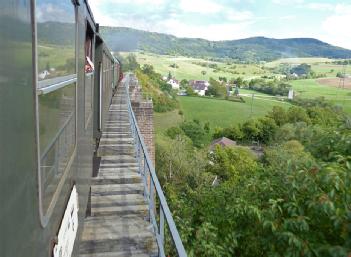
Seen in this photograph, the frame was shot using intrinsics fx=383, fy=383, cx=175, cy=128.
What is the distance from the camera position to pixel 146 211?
21.5ft

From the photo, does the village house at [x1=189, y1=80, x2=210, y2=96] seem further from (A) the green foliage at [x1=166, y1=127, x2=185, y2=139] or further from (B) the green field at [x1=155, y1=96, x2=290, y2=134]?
(A) the green foliage at [x1=166, y1=127, x2=185, y2=139]

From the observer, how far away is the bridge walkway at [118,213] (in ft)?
17.6

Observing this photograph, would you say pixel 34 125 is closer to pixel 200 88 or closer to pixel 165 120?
pixel 165 120

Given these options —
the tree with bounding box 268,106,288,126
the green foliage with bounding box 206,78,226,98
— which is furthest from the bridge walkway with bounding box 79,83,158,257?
the green foliage with bounding box 206,78,226,98

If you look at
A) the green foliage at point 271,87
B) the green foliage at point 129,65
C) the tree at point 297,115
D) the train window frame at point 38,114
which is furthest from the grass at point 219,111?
the train window frame at point 38,114

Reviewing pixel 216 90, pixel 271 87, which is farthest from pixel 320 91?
pixel 216 90

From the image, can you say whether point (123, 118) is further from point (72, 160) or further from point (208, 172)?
point (208, 172)

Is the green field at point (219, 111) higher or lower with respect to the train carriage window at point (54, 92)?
lower

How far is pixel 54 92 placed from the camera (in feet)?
6.76

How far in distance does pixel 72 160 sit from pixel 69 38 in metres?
0.94

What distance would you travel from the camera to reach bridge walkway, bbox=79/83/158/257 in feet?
17.6

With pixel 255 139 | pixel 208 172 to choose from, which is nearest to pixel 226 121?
pixel 255 139

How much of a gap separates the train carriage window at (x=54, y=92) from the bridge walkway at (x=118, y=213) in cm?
286

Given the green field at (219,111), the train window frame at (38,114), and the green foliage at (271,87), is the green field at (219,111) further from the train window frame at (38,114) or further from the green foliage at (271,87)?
the train window frame at (38,114)
